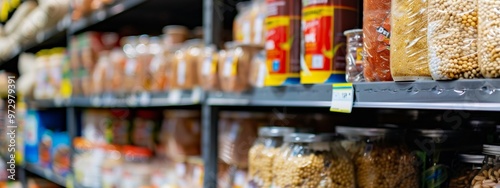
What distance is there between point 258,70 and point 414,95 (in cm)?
60

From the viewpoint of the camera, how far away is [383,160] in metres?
0.96

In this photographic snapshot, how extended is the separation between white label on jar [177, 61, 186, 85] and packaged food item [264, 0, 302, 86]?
0.59 metres

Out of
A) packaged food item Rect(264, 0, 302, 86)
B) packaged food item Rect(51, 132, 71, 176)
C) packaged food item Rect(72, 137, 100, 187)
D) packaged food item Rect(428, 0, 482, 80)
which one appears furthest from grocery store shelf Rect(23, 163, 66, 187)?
packaged food item Rect(428, 0, 482, 80)

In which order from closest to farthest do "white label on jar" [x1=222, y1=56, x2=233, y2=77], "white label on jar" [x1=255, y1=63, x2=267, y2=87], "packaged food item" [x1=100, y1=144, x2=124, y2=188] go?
"white label on jar" [x1=255, y1=63, x2=267, y2=87] → "white label on jar" [x1=222, y1=56, x2=233, y2=77] → "packaged food item" [x1=100, y1=144, x2=124, y2=188]

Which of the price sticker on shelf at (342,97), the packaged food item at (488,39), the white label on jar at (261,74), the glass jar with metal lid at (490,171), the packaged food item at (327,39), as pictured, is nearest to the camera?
the packaged food item at (488,39)

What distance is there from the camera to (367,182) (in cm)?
99

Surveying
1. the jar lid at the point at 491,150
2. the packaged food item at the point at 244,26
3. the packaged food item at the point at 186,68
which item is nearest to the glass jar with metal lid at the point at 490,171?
the jar lid at the point at 491,150

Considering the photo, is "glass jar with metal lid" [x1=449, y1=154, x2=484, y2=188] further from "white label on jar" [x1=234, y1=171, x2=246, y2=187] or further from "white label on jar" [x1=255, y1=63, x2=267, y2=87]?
"white label on jar" [x1=234, y1=171, x2=246, y2=187]

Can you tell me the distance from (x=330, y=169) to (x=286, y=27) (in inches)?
13.4

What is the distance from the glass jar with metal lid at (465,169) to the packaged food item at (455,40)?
0.21 meters

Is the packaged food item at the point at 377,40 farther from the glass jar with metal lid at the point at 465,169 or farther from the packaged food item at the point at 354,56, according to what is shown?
the glass jar with metal lid at the point at 465,169

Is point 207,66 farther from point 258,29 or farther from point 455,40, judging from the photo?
point 455,40

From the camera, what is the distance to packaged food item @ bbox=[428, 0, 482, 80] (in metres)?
0.68

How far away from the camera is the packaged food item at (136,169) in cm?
202
